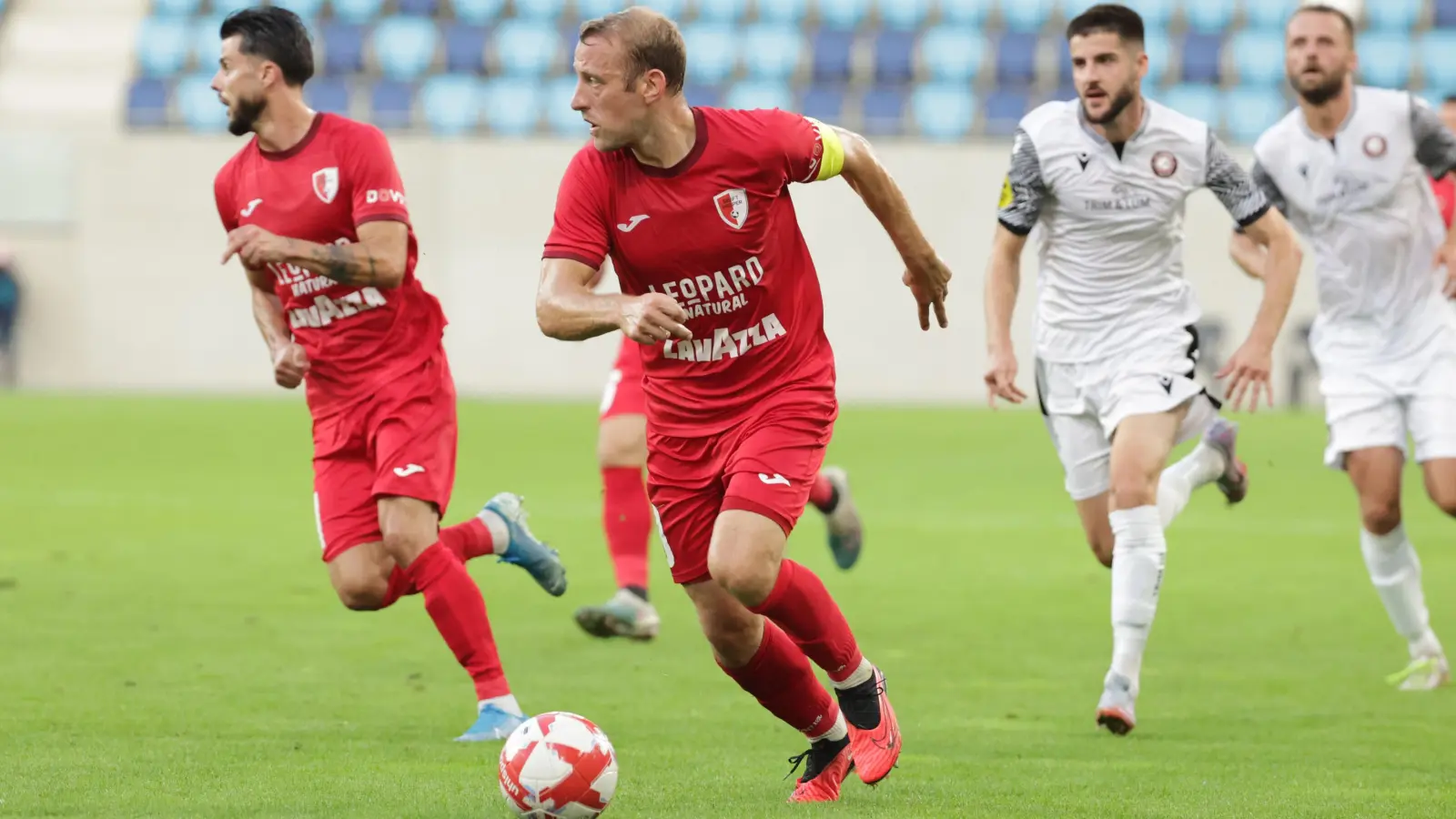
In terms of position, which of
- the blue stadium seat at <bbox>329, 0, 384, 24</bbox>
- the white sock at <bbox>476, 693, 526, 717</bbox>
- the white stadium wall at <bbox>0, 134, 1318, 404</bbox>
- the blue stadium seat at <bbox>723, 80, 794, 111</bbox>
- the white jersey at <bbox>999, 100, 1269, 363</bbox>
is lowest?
the white stadium wall at <bbox>0, 134, 1318, 404</bbox>

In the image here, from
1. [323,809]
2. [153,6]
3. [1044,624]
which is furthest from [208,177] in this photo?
[323,809]

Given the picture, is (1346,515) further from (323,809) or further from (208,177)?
(208,177)

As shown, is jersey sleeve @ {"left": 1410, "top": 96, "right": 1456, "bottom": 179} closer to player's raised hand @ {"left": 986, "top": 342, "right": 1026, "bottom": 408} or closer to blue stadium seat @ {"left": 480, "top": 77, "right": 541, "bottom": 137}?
player's raised hand @ {"left": 986, "top": 342, "right": 1026, "bottom": 408}

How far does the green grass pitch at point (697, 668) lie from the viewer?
4953 mm

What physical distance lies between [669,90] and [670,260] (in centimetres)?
42

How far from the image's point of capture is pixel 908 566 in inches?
431

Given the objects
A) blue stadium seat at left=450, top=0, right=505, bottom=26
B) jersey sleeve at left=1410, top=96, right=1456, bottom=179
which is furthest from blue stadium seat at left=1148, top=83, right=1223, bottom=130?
jersey sleeve at left=1410, top=96, right=1456, bottom=179

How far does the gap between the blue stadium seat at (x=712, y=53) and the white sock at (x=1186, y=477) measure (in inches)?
695

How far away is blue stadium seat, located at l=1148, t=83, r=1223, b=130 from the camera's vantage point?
78.9 feet

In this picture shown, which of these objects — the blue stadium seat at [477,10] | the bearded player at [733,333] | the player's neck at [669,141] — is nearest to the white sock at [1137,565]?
the bearded player at [733,333]

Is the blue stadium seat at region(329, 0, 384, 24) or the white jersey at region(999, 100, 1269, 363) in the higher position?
the white jersey at region(999, 100, 1269, 363)

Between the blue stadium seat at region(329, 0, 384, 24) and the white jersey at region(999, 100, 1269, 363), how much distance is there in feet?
68.8

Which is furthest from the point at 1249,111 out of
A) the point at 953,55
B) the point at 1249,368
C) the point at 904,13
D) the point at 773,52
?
the point at 1249,368

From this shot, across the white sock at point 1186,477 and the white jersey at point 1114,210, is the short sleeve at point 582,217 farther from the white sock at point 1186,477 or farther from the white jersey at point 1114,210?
the white sock at point 1186,477
